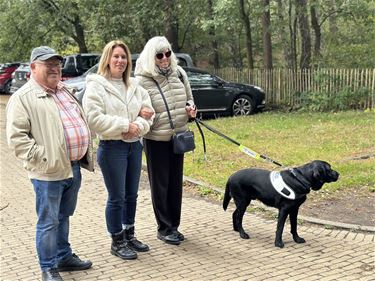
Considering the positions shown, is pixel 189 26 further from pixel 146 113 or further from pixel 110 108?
pixel 110 108

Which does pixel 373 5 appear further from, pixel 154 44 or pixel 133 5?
pixel 154 44

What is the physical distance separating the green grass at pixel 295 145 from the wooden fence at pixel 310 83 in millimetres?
1075

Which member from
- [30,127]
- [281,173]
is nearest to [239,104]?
[281,173]

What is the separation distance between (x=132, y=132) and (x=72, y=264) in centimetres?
131

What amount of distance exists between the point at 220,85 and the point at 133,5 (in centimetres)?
788

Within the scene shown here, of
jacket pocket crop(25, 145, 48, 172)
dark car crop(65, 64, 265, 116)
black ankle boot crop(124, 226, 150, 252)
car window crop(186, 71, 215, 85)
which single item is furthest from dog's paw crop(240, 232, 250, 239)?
car window crop(186, 71, 215, 85)

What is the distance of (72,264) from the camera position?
472cm

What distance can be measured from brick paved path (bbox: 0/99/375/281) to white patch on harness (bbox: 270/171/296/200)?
1.80 feet

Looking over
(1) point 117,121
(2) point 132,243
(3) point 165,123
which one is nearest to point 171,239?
(2) point 132,243

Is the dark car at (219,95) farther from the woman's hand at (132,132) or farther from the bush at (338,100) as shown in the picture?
the woman's hand at (132,132)

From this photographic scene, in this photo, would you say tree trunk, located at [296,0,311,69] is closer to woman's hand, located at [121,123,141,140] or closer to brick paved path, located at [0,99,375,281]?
brick paved path, located at [0,99,375,281]

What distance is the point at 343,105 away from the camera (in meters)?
15.3

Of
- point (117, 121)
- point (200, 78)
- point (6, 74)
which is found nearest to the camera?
point (117, 121)

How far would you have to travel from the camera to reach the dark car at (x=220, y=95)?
15.1 metres
